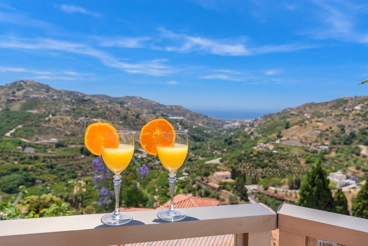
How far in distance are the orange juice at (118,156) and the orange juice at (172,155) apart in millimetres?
125

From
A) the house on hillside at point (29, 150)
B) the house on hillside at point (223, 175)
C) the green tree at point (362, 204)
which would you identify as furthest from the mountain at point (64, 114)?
the green tree at point (362, 204)

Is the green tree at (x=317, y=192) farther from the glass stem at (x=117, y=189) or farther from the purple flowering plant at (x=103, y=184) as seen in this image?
the glass stem at (x=117, y=189)

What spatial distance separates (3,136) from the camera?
99.5 feet

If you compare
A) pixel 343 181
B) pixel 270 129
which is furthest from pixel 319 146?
pixel 270 129

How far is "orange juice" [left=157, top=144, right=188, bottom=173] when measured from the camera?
3.28 ft

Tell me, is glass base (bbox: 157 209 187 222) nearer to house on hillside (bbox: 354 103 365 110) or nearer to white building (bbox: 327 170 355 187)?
white building (bbox: 327 170 355 187)

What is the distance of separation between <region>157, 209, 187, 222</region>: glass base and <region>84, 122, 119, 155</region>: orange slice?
0.32 meters

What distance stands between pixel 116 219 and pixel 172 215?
21 centimetres

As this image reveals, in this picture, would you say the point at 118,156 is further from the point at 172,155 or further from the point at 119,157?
the point at 172,155

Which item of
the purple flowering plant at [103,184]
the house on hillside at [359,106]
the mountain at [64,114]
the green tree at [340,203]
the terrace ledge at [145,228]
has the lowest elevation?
the green tree at [340,203]

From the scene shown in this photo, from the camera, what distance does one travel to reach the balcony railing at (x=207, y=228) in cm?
83

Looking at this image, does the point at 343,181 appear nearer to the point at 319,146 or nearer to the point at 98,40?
the point at 319,146

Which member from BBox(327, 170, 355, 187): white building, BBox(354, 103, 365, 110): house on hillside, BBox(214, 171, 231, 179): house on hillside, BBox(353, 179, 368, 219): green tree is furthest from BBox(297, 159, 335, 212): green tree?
BBox(354, 103, 365, 110): house on hillside

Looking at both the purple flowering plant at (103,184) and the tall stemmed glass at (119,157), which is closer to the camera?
the tall stemmed glass at (119,157)
